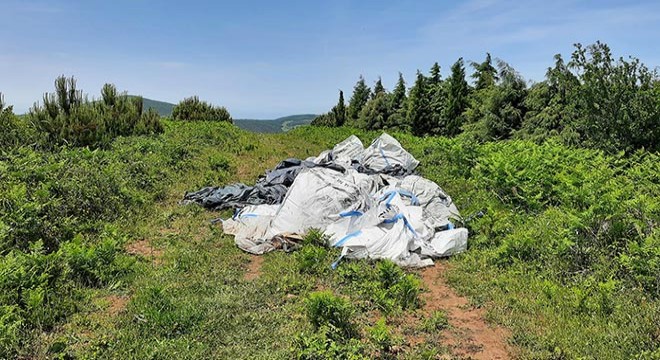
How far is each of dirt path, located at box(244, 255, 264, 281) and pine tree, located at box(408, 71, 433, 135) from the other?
2496 cm

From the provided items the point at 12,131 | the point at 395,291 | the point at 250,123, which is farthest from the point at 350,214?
the point at 250,123

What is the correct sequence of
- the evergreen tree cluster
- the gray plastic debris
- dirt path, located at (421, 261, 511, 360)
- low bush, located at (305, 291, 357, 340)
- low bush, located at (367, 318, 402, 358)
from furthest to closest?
the evergreen tree cluster
the gray plastic debris
low bush, located at (305, 291, 357, 340)
dirt path, located at (421, 261, 511, 360)
low bush, located at (367, 318, 402, 358)

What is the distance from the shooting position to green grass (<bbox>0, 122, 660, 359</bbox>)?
3.03 metres

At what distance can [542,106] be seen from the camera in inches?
618

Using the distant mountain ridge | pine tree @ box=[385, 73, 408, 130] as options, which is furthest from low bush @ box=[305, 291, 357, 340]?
pine tree @ box=[385, 73, 408, 130]

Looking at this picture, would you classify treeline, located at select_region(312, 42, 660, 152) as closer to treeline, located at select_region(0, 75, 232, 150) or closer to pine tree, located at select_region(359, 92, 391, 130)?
pine tree, located at select_region(359, 92, 391, 130)

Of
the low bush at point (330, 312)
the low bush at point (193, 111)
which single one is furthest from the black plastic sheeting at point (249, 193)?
the low bush at point (193, 111)

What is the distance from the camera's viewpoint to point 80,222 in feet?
18.1

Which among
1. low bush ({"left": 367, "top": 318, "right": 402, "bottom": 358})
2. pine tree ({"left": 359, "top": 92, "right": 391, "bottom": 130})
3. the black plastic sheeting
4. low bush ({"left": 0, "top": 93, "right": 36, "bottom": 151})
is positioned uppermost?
pine tree ({"left": 359, "top": 92, "right": 391, "bottom": 130})

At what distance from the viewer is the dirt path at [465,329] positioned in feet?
10.2

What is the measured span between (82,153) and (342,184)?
198 inches

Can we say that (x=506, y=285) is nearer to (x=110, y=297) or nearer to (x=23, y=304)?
(x=110, y=297)

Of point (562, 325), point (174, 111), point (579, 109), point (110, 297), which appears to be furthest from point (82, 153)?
point (174, 111)

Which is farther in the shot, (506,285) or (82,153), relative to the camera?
(82,153)
